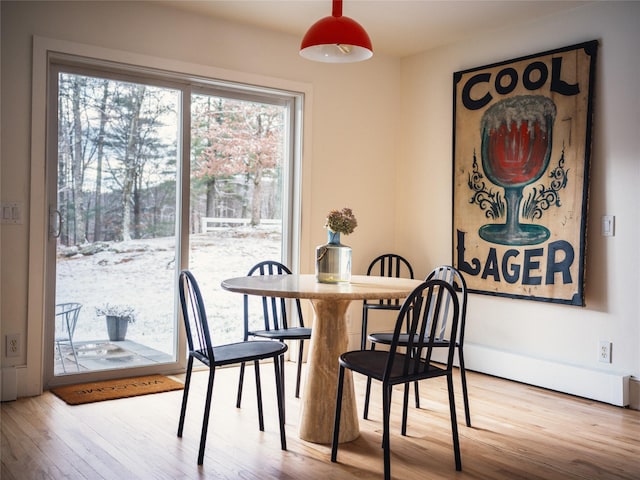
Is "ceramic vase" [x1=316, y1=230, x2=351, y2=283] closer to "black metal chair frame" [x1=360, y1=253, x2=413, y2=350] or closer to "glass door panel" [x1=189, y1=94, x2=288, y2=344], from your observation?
"glass door panel" [x1=189, y1=94, x2=288, y2=344]

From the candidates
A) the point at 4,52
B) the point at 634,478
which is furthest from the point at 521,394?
the point at 4,52

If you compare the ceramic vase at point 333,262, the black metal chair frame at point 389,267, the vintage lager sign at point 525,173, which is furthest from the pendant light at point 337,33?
the black metal chair frame at point 389,267

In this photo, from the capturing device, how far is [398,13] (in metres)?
4.08

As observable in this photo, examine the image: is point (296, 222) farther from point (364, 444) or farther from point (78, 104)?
point (364, 444)

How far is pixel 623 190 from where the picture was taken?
144 inches

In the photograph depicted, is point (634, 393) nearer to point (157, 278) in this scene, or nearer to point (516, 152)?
point (516, 152)

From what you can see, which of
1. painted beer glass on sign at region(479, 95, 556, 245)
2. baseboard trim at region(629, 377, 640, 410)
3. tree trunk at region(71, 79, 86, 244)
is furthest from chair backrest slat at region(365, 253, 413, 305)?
tree trunk at region(71, 79, 86, 244)

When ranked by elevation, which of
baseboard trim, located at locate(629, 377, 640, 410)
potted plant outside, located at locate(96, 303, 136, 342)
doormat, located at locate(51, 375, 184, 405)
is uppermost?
potted plant outside, located at locate(96, 303, 136, 342)

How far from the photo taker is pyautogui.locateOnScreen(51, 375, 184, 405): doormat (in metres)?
3.49

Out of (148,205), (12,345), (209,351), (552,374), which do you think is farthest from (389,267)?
(12,345)

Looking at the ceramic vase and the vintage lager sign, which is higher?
the vintage lager sign

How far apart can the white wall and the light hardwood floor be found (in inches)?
13.8

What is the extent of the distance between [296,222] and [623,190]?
7.31 feet

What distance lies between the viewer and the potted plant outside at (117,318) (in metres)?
3.91
